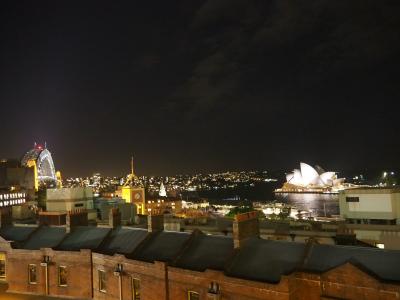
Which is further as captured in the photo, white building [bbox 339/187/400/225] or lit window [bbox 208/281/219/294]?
white building [bbox 339/187/400/225]

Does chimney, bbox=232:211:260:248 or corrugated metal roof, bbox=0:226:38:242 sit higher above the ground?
chimney, bbox=232:211:260:248

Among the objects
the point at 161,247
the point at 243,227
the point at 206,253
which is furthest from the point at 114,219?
the point at 243,227

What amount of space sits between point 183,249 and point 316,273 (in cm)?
876

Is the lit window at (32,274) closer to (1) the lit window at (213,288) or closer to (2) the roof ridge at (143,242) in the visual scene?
(2) the roof ridge at (143,242)

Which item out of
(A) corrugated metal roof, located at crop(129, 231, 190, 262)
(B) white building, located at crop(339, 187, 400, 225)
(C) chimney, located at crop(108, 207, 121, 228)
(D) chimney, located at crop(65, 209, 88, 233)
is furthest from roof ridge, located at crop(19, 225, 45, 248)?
(B) white building, located at crop(339, 187, 400, 225)

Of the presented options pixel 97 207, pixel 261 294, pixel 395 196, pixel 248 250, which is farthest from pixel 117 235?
pixel 97 207

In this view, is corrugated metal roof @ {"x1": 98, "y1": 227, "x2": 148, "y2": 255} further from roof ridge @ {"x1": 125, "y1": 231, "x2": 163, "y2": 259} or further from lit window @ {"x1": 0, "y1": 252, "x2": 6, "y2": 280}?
lit window @ {"x1": 0, "y1": 252, "x2": 6, "y2": 280}

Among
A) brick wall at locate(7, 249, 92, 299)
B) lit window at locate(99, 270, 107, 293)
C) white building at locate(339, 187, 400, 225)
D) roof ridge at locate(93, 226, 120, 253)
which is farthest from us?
white building at locate(339, 187, 400, 225)

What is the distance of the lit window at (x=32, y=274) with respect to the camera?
30.2m

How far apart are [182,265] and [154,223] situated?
604cm

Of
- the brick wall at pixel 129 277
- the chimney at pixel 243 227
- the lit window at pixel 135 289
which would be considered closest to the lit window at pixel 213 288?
the chimney at pixel 243 227

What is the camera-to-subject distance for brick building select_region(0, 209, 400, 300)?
18.9 m

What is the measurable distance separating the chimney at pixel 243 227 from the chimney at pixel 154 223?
7.56 m

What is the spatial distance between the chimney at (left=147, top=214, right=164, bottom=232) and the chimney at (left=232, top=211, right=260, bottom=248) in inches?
297
